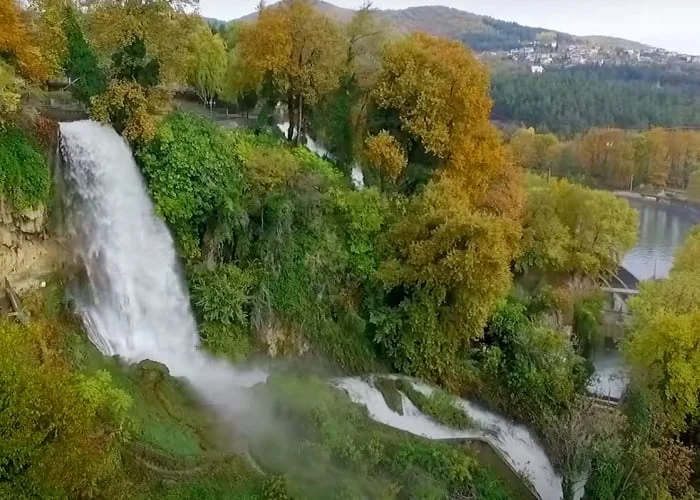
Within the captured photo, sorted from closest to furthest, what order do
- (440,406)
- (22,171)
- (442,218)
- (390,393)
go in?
(22,171) < (440,406) < (390,393) < (442,218)

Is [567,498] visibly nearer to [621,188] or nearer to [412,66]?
[412,66]

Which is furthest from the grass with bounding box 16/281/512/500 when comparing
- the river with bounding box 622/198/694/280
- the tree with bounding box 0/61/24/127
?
the river with bounding box 622/198/694/280

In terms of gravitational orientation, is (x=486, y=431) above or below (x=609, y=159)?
below

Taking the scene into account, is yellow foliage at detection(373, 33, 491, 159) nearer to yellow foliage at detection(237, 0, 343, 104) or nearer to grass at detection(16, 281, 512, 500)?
yellow foliage at detection(237, 0, 343, 104)

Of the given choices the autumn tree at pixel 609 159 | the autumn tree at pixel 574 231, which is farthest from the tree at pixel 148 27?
the autumn tree at pixel 609 159

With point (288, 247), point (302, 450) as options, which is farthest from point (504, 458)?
point (288, 247)

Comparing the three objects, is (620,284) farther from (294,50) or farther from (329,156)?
(294,50)

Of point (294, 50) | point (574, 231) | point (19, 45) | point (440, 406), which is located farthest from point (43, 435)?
point (574, 231)

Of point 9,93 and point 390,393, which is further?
point 390,393
